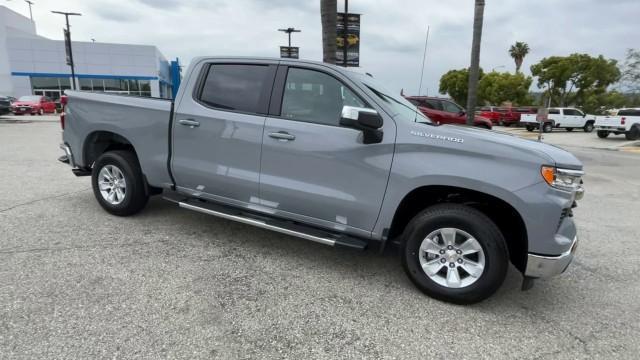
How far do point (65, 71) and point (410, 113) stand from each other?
4944cm

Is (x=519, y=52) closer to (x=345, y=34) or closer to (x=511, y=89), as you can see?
(x=511, y=89)

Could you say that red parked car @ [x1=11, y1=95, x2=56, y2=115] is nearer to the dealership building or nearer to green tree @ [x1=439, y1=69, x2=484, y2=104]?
the dealership building

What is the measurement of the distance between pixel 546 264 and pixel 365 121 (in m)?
1.69

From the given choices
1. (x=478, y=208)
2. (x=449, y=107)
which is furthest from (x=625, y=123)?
(x=478, y=208)

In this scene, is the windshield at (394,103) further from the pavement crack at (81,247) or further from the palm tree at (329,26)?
the palm tree at (329,26)

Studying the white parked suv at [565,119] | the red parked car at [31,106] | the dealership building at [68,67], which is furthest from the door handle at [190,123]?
the dealership building at [68,67]

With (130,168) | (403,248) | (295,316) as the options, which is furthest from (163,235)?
(403,248)

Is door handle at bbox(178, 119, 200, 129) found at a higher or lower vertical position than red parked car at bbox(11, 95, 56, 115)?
higher

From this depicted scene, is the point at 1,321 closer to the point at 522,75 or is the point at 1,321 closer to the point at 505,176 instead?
the point at 505,176

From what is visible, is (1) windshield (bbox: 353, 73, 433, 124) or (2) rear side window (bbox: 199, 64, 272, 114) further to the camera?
(2) rear side window (bbox: 199, 64, 272, 114)

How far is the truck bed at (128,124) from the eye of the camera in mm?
4254

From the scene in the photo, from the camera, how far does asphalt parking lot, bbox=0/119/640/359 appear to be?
2566mm

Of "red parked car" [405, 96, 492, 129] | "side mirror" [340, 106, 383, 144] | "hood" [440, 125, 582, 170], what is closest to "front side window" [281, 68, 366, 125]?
"side mirror" [340, 106, 383, 144]

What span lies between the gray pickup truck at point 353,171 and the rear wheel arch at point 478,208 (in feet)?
0.05
